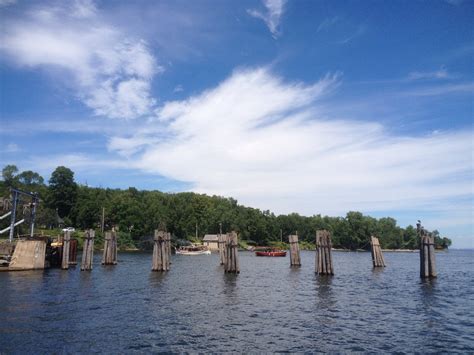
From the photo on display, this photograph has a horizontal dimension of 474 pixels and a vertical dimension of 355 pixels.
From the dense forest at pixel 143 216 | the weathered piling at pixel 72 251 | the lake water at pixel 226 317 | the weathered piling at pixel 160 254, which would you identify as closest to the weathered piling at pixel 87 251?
the weathered piling at pixel 72 251

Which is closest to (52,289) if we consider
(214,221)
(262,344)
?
(262,344)

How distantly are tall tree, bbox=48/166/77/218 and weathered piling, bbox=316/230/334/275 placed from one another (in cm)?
11349

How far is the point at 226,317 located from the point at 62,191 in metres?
129

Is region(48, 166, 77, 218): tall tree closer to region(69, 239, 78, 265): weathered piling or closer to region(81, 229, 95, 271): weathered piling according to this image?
region(69, 239, 78, 265): weathered piling

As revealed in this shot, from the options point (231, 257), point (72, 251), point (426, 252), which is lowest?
point (231, 257)

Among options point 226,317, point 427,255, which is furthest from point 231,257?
A: point 226,317

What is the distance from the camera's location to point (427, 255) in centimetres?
4694

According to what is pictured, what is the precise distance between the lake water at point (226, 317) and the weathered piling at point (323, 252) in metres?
7.60

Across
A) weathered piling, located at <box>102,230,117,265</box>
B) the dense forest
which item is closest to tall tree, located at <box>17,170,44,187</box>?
the dense forest

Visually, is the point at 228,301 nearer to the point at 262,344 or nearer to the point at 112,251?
the point at 262,344

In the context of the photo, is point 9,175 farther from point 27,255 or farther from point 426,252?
point 426,252

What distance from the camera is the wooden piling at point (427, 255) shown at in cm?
4431

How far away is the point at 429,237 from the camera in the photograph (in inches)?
1736

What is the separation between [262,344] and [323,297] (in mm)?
15996
